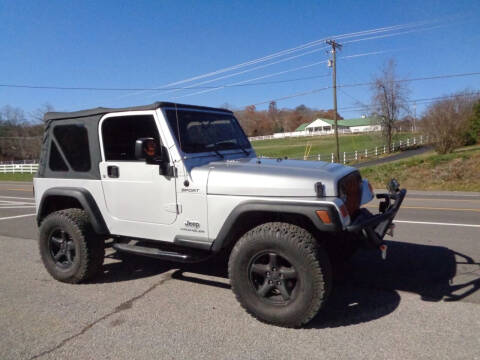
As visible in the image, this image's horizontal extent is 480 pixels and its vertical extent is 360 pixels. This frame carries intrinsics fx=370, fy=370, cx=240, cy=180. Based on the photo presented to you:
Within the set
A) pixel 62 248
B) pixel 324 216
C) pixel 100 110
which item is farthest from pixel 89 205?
pixel 324 216

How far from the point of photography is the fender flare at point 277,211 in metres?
3.00

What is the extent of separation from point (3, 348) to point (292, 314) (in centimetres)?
237

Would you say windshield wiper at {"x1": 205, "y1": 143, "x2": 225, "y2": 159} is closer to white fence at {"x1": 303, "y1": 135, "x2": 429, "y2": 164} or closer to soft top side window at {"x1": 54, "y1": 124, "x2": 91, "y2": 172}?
soft top side window at {"x1": 54, "y1": 124, "x2": 91, "y2": 172}

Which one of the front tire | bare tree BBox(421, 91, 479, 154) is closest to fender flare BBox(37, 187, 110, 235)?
the front tire

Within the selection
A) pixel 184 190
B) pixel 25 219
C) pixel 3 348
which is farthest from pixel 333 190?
pixel 25 219

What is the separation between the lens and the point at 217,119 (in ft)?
15.0

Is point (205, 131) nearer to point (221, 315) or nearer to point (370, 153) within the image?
point (221, 315)

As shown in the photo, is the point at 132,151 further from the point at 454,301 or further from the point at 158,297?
the point at 454,301

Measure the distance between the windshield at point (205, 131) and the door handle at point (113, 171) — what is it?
0.80 metres

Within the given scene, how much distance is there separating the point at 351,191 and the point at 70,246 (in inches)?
128

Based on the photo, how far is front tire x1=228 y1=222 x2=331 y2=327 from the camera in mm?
3074

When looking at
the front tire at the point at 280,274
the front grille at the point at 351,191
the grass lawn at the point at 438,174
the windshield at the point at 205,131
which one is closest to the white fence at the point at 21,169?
the grass lawn at the point at 438,174

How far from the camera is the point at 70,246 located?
14.4 feet

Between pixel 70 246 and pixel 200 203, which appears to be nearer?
pixel 200 203
